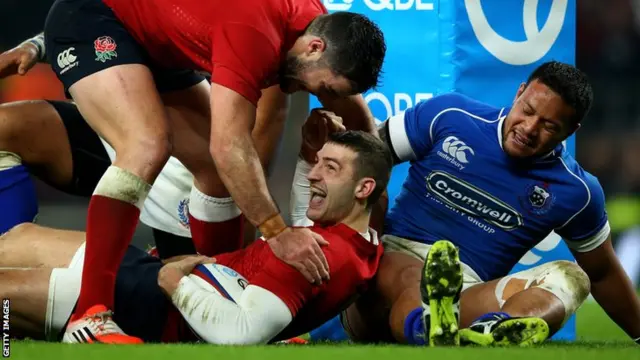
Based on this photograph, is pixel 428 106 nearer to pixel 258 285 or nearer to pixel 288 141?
pixel 258 285

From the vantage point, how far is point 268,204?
3.88m

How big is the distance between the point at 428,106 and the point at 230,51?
3.47 feet

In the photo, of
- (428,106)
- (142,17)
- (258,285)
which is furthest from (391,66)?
(258,285)

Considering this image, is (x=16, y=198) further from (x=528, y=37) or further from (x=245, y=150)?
(x=528, y=37)

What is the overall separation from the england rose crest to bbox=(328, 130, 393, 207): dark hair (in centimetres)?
85

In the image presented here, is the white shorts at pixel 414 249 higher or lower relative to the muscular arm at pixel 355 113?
lower

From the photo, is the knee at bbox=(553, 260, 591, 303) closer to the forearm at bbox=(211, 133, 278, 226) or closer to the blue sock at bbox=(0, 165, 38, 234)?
the forearm at bbox=(211, 133, 278, 226)

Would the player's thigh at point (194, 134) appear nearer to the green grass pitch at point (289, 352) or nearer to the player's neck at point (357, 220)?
the player's neck at point (357, 220)

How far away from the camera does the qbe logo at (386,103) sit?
5.10m

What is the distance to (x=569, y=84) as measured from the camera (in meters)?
4.33

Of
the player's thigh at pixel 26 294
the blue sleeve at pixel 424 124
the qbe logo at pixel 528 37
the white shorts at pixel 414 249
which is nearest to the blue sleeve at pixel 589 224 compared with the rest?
the white shorts at pixel 414 249

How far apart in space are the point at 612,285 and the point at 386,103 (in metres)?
1.26

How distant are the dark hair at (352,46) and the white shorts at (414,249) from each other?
697mm

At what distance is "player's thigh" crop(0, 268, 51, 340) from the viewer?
3830 millimetres
